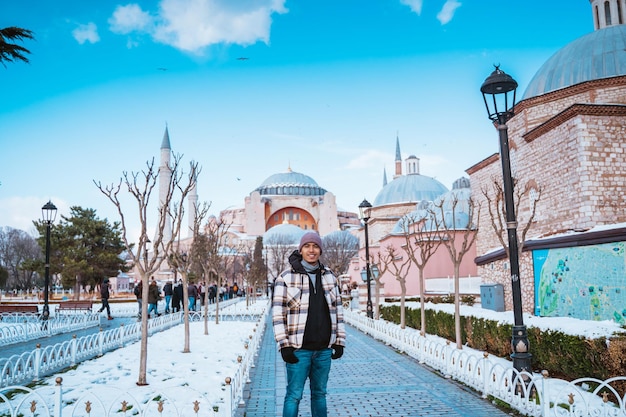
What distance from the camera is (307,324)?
3.59 m

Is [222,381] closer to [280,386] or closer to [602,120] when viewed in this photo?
[280,386]

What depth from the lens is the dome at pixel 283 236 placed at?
2317 inches

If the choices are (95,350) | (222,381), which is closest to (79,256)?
(95,350)

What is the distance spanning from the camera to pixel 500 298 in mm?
13859

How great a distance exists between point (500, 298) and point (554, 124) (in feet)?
19.4

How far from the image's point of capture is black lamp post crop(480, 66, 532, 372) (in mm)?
5344

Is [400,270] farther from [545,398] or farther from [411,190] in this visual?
[411,190]

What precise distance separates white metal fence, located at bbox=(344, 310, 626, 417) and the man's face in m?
2.33

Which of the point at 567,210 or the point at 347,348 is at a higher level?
the point at 567,210

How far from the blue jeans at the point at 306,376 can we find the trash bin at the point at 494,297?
11.4 m

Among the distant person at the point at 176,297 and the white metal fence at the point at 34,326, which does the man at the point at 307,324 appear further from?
the distant person at the point at 176,297

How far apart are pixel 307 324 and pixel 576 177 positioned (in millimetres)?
13163

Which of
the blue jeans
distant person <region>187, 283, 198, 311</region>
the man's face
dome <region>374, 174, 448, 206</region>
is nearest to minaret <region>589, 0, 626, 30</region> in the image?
distant person <region>187, 283, 198, 311</region>

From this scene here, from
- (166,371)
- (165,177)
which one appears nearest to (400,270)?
(166,371)
